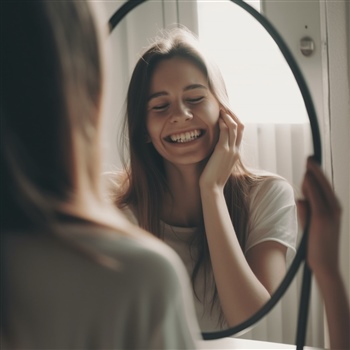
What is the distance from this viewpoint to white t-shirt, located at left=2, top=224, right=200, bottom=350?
0.90ft

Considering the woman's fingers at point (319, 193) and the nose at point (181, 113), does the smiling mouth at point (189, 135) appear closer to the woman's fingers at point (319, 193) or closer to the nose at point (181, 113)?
the nose at point (181, 113)

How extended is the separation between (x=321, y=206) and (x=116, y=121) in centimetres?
29

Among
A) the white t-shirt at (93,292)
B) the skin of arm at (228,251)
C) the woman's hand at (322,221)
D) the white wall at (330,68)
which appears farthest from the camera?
the white wall at (330,68)

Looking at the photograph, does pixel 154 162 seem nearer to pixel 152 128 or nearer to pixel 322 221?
pixel 152 128

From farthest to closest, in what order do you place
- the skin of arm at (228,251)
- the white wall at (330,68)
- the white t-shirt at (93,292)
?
the white wall at (330,68)
the skin of arm at (228,251)
the white t-shirt at (93,292)

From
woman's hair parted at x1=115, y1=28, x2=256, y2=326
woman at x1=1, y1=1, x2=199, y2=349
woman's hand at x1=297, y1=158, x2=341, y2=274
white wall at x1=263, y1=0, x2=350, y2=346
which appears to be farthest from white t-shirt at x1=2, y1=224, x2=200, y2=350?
white wall at x1=263, y1=0, x2=350, y2=346

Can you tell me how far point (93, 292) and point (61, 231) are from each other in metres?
0.03

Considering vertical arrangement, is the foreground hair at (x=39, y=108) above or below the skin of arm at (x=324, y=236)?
above

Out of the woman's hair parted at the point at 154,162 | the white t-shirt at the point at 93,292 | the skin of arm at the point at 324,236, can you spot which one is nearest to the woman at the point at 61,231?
the white t-shirt at the point at 93,292

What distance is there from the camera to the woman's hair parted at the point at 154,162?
549 mm

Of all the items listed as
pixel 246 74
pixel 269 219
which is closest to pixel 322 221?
pixel 269 219

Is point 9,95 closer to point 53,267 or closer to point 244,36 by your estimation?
point 53,267

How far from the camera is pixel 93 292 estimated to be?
0.28 metres

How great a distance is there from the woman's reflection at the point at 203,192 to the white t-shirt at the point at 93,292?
0.26 m
